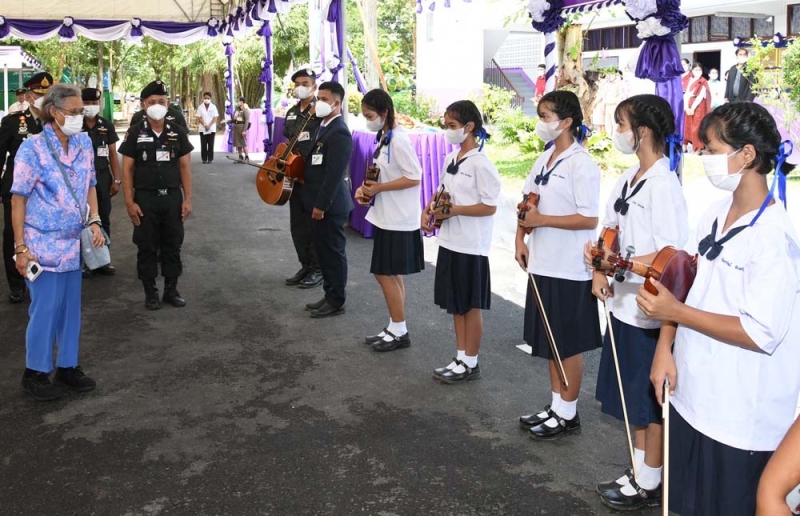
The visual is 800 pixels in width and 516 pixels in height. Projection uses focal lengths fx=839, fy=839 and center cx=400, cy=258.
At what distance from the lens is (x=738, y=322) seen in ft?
7.81

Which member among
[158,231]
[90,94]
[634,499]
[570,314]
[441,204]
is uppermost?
[90,94]

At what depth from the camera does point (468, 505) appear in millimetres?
3686

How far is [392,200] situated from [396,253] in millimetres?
368

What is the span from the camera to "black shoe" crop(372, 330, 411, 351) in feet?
19.4

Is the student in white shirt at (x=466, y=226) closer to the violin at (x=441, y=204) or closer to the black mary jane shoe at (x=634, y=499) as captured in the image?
the violin at (x=441, y=204)

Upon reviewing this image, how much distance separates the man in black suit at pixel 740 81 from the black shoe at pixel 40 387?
1317 cm

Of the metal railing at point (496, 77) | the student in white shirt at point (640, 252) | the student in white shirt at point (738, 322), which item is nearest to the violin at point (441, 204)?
the student in white shirt at point (640, 252)

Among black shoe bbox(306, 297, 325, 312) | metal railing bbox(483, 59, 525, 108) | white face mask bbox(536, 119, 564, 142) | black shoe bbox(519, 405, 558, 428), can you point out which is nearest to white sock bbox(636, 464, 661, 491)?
black shoe bbox(519, 405, 558, 428)

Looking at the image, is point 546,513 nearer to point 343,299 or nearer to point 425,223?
point 425,223

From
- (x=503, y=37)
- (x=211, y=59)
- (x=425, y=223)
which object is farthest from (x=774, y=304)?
(x=211, y=59)

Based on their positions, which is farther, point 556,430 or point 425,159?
point 425,159

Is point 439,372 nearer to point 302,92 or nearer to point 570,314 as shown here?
point 570,314

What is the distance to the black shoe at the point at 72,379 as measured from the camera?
16.8 ft

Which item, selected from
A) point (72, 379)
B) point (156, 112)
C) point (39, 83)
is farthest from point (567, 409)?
point (39, 83)
